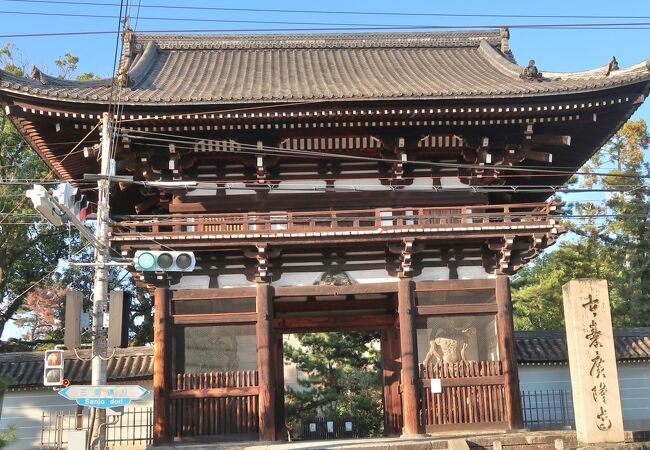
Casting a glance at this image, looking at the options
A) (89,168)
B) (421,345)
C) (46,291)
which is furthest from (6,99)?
(46,291)

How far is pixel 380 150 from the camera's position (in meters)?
→ 15.2

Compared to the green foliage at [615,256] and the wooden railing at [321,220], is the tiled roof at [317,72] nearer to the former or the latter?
the wooden railing at [321,220]

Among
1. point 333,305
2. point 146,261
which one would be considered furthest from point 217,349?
point 333,305

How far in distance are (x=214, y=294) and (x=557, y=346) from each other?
9.20 metres

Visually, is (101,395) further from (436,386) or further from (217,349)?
(436,386)

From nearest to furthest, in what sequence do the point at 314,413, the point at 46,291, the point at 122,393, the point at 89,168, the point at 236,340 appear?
the point at 122,393
the point at 236,340
the point at 89,168
the point at 314,413
the point at 46,291

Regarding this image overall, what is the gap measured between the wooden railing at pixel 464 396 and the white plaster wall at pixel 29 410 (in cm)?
701

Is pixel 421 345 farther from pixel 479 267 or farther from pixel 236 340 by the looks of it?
pixel 236 340

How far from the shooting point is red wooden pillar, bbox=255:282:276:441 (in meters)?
13.6

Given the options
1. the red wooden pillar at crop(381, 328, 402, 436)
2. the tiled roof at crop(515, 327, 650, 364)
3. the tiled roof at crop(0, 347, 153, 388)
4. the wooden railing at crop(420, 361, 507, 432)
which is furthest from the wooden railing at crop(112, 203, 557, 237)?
the tiled roof at crop(515, 327, 650, 364)

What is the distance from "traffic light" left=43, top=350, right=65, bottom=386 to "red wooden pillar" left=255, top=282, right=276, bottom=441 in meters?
4.69

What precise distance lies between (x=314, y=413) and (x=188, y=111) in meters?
14.8

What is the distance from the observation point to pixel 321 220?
14.2m

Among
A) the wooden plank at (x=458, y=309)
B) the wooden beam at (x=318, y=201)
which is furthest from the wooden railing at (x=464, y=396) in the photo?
the wooden beam at (x=318, y=201)
